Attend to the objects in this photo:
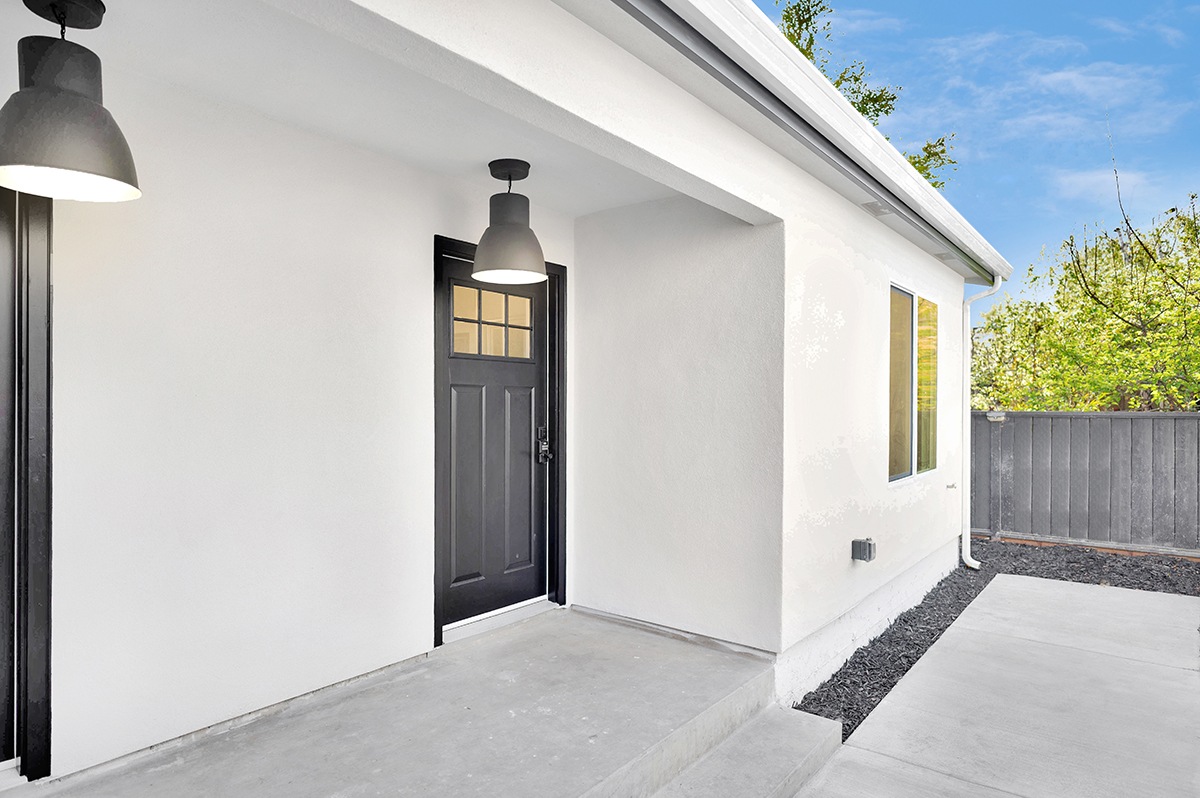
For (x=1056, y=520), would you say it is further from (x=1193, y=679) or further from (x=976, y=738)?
(x=976, y=738)

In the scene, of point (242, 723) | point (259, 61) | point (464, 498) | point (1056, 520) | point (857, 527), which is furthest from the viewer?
point (1056, 520)

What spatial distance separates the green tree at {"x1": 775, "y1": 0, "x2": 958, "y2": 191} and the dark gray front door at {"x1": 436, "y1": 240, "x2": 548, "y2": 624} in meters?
7.41

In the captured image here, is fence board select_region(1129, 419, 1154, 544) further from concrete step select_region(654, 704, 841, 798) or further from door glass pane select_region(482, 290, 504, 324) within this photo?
door glass pane select_region(482, 290, 504, 324)

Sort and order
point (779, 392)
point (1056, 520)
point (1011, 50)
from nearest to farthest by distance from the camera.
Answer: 1. point (779, 392)
2. point (1056, 520)
3. point (1011, 50)

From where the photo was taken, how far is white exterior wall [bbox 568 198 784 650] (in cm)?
313

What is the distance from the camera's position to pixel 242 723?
2.40m

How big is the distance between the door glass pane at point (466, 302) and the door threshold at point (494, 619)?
1503mm

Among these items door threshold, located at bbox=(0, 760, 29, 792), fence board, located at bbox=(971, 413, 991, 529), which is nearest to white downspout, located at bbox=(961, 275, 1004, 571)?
fence board, located at bbox=(971, 413, 991, 529)

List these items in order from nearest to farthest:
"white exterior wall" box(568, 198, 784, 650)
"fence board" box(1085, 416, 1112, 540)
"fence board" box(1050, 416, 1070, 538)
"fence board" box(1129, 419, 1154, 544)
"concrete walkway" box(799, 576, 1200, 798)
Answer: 1. "concrete walkway" box(799, 576, 1200, 798)
2. "white exterior wall" box(568, 198, 784, 650)
3. "fence board" box(1129, 419, 1154, 544)
4. "fence board" box(1085, 416, 1112, 540)
5. "fence board" box(1050, 416, 1070, 538)

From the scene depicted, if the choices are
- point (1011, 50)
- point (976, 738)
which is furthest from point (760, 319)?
point (1011, 50)

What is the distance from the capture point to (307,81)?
7.25 ft

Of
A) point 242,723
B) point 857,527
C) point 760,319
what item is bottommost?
point 242,723

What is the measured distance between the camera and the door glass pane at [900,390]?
4355 millimetres

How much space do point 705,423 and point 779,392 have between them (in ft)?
1.36
